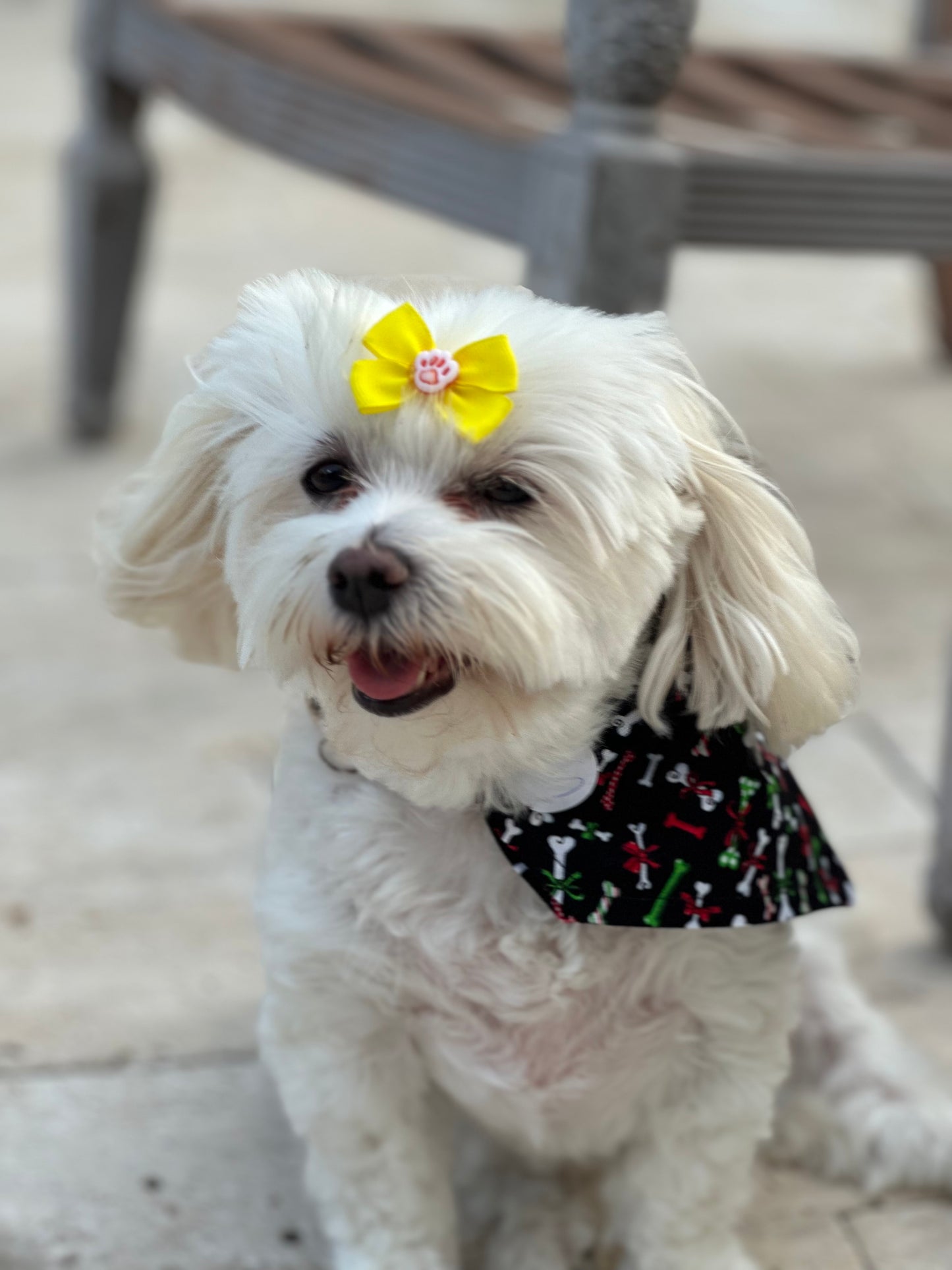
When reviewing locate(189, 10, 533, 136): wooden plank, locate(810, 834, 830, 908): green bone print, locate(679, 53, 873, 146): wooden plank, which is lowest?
locate(810, 834, 830, 908): green bone print

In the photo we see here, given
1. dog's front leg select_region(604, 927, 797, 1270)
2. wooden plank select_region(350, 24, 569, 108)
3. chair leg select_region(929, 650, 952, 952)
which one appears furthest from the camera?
wooden plank select_region(350, 24, 569, 108)

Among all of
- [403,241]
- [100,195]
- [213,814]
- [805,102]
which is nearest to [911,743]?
[213,814]

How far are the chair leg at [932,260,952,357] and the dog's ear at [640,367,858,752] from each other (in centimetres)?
222

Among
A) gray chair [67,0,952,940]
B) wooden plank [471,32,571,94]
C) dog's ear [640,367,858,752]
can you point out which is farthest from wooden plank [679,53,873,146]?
dog's ear [640,367,858,752]

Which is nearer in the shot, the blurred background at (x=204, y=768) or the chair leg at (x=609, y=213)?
the blurred background at (x=204, y=768)

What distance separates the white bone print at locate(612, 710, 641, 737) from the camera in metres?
1.07

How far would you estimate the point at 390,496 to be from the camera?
0.94 m

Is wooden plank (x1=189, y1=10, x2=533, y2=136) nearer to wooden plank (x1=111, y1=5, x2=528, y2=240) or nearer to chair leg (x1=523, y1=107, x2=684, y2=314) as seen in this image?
wooden plank (x1=111, y1=5, x2=528, y2=240)

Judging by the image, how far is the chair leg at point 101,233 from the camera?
264 cm

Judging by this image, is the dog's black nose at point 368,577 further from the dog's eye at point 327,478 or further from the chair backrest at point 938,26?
the chair backrest at point 938,26

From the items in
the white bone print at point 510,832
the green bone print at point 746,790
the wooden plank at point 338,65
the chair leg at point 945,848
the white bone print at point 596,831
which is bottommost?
the chair leg at point 945,848

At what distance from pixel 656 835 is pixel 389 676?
0.25 meters

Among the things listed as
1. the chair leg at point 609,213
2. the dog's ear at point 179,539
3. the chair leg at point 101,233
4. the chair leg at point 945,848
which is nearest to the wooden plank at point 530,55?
the chair leg at point 101,233

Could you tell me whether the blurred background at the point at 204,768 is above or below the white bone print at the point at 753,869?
below
